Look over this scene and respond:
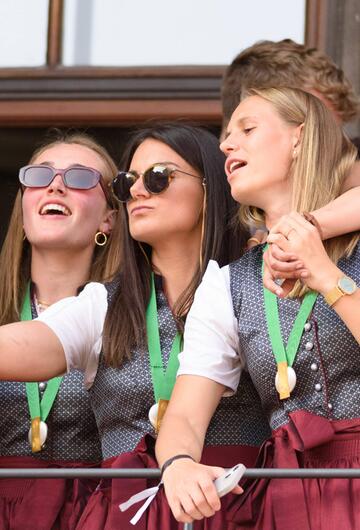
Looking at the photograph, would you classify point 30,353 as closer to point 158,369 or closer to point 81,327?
point 81,327

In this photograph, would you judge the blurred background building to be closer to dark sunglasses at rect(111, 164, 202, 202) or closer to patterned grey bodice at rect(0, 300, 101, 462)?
dark sunglasses at rect(111, 164, 202, 202)

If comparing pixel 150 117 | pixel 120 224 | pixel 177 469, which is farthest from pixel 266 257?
pixel 150 117

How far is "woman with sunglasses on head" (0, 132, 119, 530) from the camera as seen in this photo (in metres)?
3.13

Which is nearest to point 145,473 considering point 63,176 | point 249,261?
point 249,261

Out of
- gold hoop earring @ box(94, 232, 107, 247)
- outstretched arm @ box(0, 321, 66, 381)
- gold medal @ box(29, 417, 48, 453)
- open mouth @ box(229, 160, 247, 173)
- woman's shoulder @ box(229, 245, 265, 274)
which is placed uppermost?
open mouth @ box(229, 160, 247, 173)

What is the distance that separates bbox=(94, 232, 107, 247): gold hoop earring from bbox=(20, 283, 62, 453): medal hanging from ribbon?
0.47 m

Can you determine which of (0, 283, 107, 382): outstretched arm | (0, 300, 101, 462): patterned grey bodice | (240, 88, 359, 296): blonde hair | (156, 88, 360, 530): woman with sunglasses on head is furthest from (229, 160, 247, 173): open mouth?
(0, 300, 101, 462): patterned grey bodice

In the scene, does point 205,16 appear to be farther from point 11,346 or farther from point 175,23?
point 11,346

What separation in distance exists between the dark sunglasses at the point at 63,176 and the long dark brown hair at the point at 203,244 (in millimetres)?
156

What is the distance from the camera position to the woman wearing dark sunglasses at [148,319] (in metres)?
2.98

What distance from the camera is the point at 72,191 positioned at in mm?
3572

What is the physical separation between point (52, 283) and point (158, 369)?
0.60 meters

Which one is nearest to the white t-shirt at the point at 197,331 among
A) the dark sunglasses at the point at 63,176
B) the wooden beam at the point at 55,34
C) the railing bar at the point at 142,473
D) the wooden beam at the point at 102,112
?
the railing bar at the point at 142,473

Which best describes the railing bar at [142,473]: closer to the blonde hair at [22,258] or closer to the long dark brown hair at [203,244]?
the long dark brown hair at [203,244]
